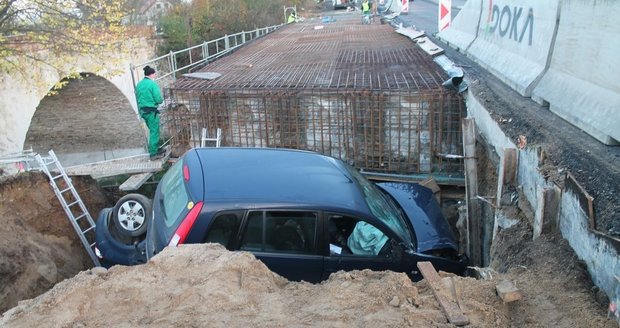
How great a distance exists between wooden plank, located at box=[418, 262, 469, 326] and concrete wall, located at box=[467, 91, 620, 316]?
75cm

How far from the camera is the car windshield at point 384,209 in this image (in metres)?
4.40

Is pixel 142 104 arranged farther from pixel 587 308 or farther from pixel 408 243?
pixel 587 308

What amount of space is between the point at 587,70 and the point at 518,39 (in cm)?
205

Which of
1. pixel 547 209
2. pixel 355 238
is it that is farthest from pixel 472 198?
pixel 547 209

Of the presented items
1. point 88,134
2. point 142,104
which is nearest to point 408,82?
point 142,104

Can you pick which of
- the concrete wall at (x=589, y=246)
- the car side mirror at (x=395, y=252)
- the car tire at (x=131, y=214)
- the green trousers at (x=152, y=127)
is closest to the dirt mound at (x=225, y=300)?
the concrete wall at (x=589, y=246)

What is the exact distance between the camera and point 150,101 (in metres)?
8.21

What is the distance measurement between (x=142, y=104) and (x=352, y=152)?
3.79 meters

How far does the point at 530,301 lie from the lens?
Result: 260 cm

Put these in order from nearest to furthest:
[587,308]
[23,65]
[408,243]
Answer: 1. [587,308]
2. [408,243]
3. [23,65]

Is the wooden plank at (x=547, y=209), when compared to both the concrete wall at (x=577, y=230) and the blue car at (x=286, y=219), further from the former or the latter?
the blue car at (x=286, y=219)

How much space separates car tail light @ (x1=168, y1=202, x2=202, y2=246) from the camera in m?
3.69

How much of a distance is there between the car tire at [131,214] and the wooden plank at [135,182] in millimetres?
1928

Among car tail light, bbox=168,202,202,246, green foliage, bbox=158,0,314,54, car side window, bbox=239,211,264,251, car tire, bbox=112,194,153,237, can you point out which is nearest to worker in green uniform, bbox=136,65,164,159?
car tire, bbox=112,194,153,237
